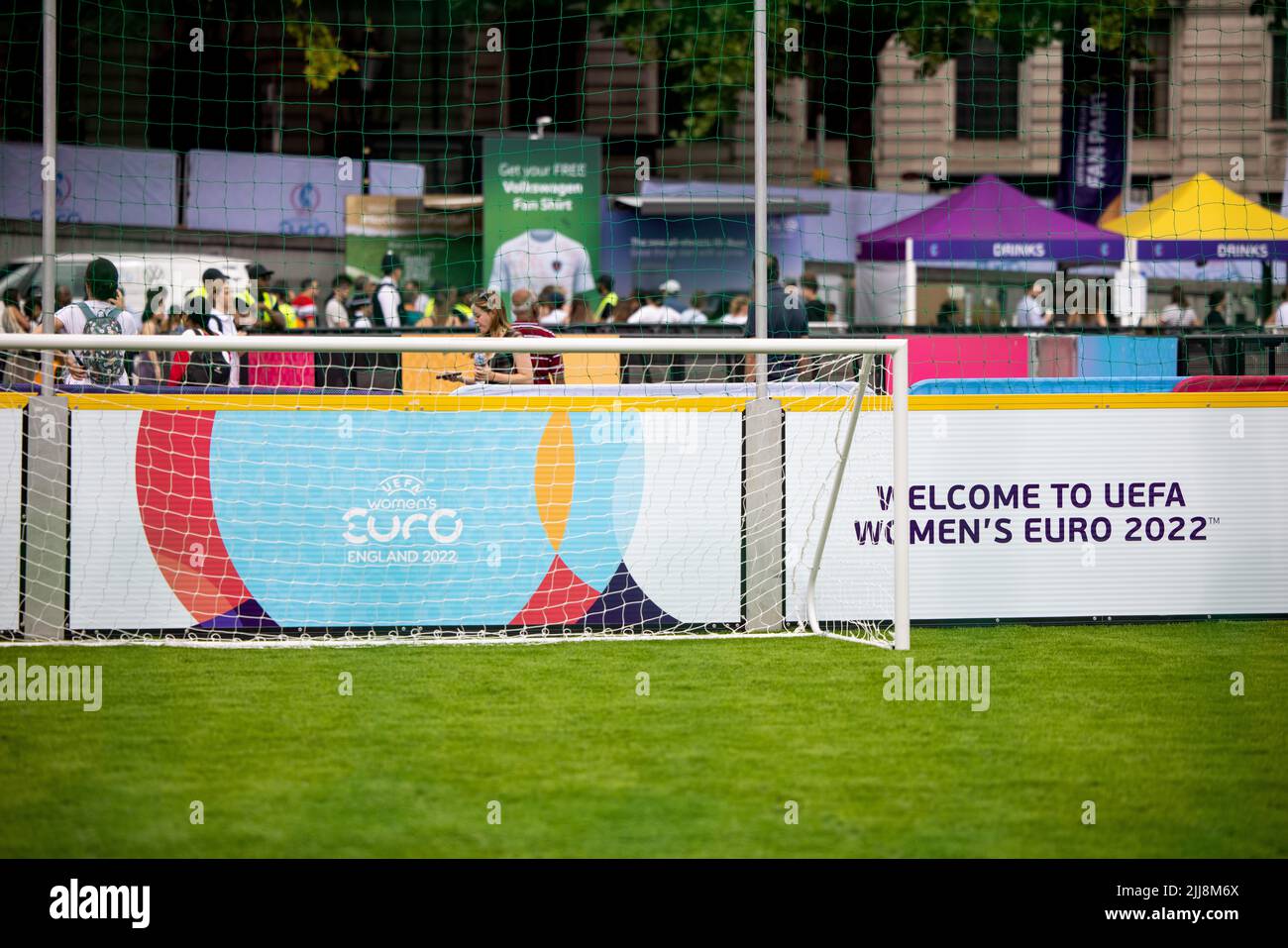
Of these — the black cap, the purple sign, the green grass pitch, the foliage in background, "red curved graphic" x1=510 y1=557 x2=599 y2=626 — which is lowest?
the green grass pitch

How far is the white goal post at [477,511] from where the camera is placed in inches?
297

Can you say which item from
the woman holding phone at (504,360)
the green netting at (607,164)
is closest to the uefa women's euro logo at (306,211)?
the green netting at (607,164)

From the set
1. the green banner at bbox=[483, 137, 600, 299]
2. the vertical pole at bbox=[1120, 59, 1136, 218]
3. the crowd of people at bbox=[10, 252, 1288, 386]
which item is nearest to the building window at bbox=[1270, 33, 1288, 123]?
the vertical pole at bbox=[1120, 59, 1136, 218]

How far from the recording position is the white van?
13.5m

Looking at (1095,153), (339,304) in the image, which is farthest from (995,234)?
(339,304)

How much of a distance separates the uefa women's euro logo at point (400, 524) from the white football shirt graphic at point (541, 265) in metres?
10.4

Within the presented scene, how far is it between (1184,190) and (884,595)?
30.7ft

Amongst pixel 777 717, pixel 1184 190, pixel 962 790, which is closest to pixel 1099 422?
pixel 777 717

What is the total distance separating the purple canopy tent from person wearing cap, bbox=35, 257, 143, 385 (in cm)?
824

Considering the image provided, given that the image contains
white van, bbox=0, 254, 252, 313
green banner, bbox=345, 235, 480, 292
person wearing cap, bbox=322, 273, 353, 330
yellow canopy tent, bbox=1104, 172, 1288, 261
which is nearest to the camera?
white van, bbox=0, 254, 252, 313

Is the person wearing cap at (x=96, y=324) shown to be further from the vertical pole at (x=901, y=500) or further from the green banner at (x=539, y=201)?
the green banner at (x=539, y=201)

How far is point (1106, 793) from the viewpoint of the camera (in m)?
4.53

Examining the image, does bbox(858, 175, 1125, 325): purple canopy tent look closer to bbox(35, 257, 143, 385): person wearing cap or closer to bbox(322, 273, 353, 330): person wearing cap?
bbox(322, 273, 353, 330): person wearing cap

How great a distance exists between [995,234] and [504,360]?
806 cm
